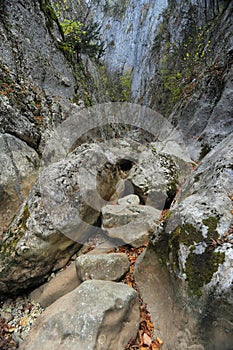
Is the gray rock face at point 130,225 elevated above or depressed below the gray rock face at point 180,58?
below

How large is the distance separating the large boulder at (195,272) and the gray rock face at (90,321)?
1.39ft

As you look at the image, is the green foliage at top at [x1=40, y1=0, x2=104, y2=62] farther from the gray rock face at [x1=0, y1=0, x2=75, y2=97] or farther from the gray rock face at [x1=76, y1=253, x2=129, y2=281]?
the gray rock face at [x1=76, y1=253, x2=129, y2=281]

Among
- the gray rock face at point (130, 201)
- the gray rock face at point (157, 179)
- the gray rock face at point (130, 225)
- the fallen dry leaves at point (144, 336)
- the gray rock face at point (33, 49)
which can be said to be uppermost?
the gray rock face at point (33, 49)

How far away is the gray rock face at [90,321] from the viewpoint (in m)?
2.20

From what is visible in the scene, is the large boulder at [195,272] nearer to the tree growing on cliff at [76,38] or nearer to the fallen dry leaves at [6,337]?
the fallen dry leaves at [6,337]

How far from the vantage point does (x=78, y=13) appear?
20.1 meters

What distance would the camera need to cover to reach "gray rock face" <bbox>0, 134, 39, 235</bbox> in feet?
14.7

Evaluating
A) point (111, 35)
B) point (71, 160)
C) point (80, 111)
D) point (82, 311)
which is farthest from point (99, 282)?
point (111, 35)

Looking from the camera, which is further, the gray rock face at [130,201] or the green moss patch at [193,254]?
the gray rock face at [130,201]

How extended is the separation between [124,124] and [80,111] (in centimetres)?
960

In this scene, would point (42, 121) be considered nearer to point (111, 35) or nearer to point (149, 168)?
point (149, 168)

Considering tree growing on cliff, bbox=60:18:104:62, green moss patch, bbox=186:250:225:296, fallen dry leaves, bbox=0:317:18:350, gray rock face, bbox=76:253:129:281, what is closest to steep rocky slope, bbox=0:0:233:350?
green moss patch, bbox=186:250:225:296

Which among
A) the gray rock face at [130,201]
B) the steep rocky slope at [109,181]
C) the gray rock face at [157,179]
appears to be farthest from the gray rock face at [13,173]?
the gray rock face at [157,179]

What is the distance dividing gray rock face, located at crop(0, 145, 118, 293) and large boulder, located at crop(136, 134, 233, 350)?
1.49 metres
